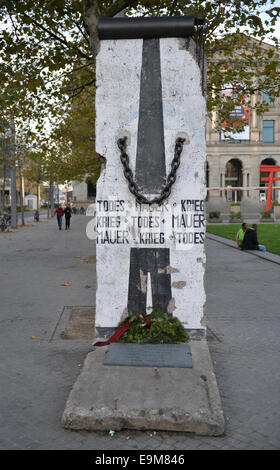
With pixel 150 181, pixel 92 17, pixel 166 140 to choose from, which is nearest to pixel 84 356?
pixel 150 181

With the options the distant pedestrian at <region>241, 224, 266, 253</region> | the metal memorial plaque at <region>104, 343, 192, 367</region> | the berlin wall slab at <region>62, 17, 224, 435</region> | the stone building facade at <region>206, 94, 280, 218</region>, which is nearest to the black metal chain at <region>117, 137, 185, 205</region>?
the berlin wall slab at <region>62, 17, 224, 435</region>

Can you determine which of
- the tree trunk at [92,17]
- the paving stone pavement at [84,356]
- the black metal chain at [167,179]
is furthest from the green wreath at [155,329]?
the tree trunk at [92,17]

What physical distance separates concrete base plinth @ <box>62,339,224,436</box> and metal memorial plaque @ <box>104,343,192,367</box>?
0.26ft

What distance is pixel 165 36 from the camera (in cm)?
515

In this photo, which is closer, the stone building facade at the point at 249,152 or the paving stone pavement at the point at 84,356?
the paving stone pavement at the point at 84,356

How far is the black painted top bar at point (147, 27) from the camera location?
16.5 feet

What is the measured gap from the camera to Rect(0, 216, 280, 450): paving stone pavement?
3613mm

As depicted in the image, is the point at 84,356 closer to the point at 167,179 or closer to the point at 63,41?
the point at 167,179

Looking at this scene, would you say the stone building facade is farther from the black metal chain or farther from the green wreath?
the green wreath

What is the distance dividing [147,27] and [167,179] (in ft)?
5.62

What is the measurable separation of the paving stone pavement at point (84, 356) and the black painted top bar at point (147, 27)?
383cm

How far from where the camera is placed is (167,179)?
514 cm

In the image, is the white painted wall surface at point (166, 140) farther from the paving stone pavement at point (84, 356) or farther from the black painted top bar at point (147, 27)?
the paving stone pavement at point (84, 356)
